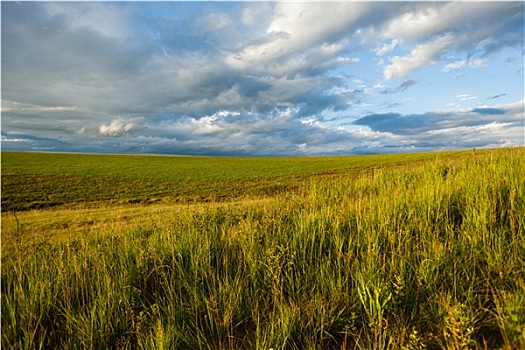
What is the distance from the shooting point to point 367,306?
144 inches

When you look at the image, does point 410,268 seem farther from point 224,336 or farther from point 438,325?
point 224,336

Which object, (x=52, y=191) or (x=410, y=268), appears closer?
(x=410, y=268)

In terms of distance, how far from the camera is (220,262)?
17.3ft

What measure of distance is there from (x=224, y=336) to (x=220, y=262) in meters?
1.70

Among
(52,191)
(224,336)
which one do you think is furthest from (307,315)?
(52,191)

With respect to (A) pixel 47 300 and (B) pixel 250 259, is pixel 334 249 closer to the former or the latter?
(B) pixel 250 259

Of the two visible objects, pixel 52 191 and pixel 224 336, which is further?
pixel 52 191

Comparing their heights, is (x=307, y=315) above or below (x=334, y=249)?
below

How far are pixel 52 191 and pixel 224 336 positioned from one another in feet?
111

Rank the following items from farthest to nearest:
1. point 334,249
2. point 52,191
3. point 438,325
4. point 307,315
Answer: point 52,191
point 334,249
point 307,315
point 438,325

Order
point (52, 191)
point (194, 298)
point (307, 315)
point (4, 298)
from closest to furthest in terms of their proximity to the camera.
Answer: point (307, 315)
point (194, 298)
point (4, 298)
point (52, 191)

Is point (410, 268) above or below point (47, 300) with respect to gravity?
above

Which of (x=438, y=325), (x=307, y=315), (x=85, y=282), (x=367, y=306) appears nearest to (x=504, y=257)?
(x=438, y=325)

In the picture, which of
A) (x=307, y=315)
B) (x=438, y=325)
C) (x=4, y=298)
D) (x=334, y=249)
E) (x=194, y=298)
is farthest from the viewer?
(x=334, y=249)
